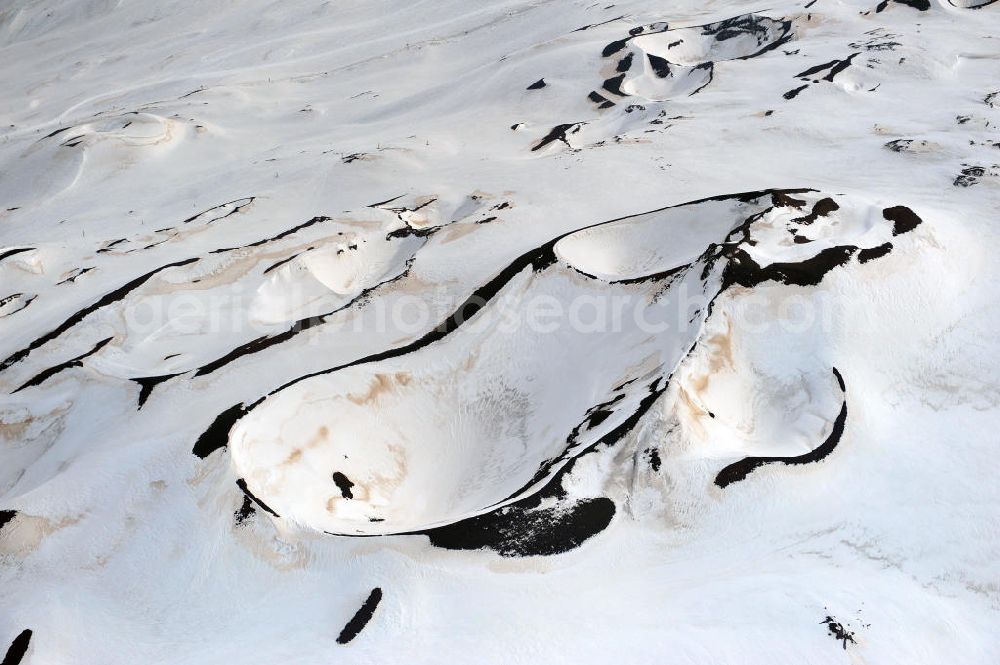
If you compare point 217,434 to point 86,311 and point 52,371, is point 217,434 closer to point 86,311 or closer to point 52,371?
point 52,371

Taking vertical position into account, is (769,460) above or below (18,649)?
below

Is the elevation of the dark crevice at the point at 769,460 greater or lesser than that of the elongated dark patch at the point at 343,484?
lesser

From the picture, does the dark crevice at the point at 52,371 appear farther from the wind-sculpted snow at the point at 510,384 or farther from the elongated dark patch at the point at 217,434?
the wind-sculpted snow at the point at 510,384

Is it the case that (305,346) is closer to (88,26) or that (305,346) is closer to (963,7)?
(963,7)

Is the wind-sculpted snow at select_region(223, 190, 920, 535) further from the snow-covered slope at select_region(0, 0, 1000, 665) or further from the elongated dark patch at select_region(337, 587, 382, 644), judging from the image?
the elongated dark patch at select_region(337, 587, 382, 644)

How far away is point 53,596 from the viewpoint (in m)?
9.66

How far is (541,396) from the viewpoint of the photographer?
39.3ft

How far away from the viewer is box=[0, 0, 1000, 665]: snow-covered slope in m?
8.55

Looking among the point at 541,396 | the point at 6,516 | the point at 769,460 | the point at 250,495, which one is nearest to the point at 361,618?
the point at 250,495

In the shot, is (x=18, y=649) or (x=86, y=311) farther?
(x=86, y=311)

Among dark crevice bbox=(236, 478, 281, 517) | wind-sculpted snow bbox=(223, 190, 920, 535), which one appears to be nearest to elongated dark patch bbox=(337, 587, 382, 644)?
wind-sculpted snow bbox=(223, 190, 920, 535)

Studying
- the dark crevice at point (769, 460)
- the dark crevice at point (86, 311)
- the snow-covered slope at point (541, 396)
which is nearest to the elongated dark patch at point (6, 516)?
the snow-covered slope at point (541, 396)

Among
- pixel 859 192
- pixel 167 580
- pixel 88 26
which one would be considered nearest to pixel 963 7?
pixel 859 192

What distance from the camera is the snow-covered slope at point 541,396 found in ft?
28.0
